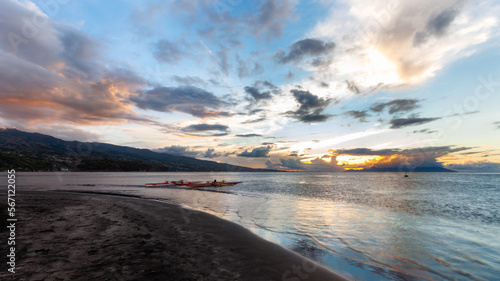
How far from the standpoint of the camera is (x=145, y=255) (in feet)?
30.2

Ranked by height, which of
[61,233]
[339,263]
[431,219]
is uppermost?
[61,233]

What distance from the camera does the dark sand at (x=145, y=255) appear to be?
7.41m

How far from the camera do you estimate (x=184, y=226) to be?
51.4 feet

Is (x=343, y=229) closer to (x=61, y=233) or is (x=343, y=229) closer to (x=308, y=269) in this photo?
(x=308, y=269)

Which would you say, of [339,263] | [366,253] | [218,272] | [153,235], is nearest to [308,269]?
[339,263]

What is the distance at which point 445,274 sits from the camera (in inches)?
401

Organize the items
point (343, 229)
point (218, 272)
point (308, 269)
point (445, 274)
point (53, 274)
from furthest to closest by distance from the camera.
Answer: point (343, 229), point (445, 274), point (308, 269), point (218, 272), point (53, 274)

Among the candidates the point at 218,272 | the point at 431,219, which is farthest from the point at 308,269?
the point at 431,219

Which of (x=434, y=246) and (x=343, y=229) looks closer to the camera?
(x=434, y=246)

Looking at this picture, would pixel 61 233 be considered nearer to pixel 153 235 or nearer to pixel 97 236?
pixel 97 236

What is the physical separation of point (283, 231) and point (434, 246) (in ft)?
32.5

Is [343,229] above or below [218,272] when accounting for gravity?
below

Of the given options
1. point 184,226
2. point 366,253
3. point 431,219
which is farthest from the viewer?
point 431,219

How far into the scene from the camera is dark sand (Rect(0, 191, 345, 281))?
7.41 meters
